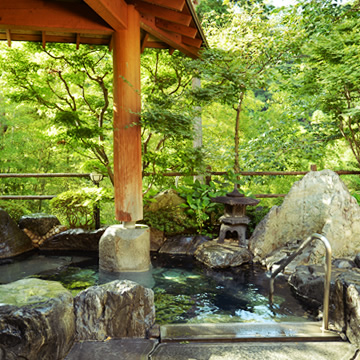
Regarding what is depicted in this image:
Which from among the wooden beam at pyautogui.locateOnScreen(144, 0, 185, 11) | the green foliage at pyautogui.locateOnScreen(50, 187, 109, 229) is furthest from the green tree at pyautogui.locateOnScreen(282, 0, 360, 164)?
the green foliage at pyautogui.locateOnScreen(50, 187, 109, 229)

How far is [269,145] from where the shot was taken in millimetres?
8711

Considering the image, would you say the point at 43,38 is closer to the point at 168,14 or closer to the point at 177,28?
the point at 168,14

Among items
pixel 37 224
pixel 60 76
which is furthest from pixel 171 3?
pixel 37 224

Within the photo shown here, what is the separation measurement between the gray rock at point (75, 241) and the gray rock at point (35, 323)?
397 cm

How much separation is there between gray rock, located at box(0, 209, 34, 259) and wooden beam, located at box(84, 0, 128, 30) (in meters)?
4.21

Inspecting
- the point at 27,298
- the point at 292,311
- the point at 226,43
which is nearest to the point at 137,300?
the point at 27,298

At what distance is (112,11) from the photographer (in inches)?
189

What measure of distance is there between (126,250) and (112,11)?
351 cm

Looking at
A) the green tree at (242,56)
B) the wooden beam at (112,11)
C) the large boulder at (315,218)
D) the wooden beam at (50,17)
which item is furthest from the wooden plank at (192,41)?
the large boulder at (315,218)

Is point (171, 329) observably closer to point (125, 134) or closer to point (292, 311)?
point (292, 311)

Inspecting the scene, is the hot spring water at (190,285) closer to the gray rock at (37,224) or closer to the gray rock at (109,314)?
the gray rock at (109,314)

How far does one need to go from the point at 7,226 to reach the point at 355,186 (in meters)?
10.2

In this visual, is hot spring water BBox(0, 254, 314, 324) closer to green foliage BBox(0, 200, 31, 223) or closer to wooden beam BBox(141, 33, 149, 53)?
green foliage BBox(0, 200, 31, 223)

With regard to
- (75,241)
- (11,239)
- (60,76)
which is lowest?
(75,241)
